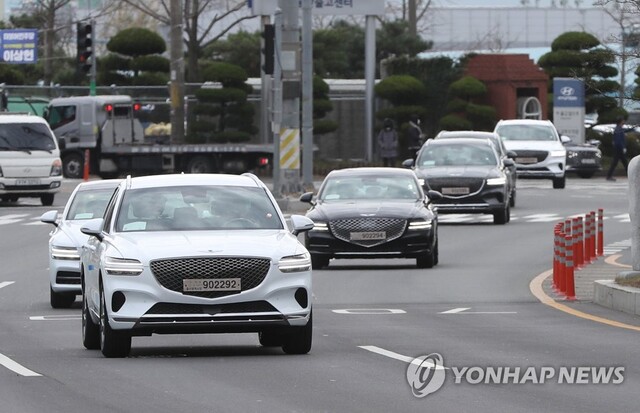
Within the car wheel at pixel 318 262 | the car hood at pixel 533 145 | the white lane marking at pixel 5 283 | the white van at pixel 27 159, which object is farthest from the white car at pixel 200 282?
the car hood at pixel 533 145

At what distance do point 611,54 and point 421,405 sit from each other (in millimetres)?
10841

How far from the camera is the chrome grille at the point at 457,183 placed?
3453cm

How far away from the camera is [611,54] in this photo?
69.9 ft

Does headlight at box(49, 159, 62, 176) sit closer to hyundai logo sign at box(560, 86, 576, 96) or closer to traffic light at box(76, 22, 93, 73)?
traffic light at box(76, 22, 93, 73)

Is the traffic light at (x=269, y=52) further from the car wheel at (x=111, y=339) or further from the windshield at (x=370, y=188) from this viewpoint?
the car wheel at (x=111, y=339)

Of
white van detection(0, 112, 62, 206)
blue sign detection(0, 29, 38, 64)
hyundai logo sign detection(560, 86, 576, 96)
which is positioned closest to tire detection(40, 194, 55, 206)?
white van detection(0, 112, 62, 206)

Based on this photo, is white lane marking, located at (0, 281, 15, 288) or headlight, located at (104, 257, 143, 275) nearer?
headlight, located at (104, 257, 143, 275)

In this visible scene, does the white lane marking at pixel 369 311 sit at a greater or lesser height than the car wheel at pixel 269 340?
lesser

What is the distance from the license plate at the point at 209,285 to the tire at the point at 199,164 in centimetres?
4005

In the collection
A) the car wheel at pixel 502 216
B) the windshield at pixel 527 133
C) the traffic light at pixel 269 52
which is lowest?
the car wheel at pixel 502 216

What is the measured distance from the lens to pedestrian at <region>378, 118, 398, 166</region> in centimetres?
5734

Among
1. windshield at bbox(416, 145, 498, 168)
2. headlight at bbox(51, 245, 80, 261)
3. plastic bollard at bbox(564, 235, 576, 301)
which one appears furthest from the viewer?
windshield at bbox(416, 145, 498, 168)

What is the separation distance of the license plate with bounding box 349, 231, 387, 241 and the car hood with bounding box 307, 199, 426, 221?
25cm

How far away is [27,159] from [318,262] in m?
17.9
